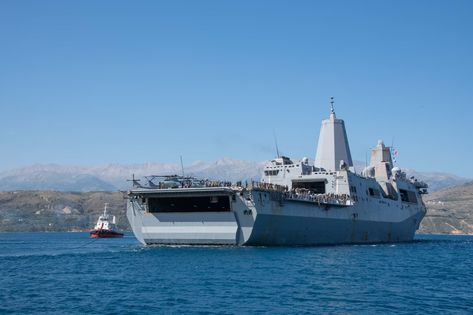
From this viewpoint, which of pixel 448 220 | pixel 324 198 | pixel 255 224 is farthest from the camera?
pixel 448 220

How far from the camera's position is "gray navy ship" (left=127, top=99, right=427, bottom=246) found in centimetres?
4366

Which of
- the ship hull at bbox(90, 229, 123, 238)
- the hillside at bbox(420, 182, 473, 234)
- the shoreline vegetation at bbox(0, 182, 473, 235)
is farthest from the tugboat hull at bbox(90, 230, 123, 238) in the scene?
the hillside at bbox(420, 182, 473, 234)

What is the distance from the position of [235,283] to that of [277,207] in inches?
664

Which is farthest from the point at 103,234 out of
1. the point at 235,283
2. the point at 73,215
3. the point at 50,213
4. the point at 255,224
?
the point at 50,213

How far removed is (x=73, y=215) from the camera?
188500mm

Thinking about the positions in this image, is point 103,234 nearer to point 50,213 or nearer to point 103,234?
point 103,234

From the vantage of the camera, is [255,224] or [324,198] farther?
[324,198]

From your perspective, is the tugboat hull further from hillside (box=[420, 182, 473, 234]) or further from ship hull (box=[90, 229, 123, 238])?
hillside (box=[420, 182, 473, 234])

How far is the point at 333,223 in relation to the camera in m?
51.5

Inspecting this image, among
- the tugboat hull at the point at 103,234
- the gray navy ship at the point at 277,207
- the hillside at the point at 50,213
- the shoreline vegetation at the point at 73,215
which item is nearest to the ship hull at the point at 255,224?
the gray navy ship at the point at 277,207

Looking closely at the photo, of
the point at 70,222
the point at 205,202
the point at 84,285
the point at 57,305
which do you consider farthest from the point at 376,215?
the point at 70,222

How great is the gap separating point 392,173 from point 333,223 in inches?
707

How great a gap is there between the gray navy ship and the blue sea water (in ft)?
6.76

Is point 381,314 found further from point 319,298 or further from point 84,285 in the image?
point 84,285
